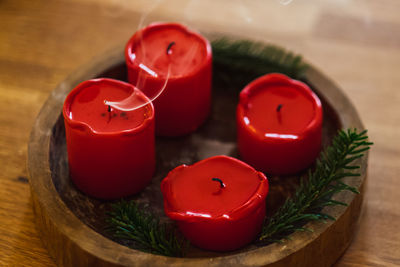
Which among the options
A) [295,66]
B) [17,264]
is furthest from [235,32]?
[17,264]

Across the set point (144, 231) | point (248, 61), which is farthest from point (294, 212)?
point (248, 61)

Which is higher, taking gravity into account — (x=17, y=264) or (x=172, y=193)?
(x=172, y=193)

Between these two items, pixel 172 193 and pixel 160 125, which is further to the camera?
pixel 160 125

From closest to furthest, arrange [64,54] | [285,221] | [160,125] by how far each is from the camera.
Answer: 1. [285,221]
2. [160,125]
3. [64,54]

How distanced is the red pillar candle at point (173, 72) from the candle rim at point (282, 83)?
0.06 m

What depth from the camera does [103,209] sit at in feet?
2.28

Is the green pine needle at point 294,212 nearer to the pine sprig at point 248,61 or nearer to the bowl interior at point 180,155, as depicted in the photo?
the bowl interior at point 180,155

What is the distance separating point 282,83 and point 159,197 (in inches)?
8.3

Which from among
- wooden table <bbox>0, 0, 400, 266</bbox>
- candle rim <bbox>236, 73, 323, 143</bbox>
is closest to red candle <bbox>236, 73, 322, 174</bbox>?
candle rim <bbox>236, 73, 323, 143</bbox>

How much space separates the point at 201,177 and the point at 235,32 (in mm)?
400

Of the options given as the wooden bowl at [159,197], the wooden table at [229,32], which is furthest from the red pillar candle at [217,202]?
the wooden table at [229,32]

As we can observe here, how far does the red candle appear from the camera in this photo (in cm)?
71

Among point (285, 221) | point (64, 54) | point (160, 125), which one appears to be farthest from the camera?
point (64, 54)

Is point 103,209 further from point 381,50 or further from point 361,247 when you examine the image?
point 381,50
